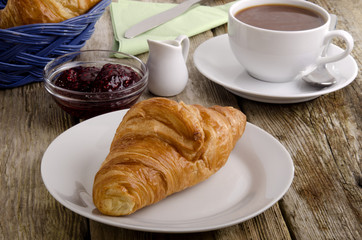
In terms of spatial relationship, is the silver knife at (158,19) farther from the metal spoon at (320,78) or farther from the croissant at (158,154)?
the croissant at (158,154)

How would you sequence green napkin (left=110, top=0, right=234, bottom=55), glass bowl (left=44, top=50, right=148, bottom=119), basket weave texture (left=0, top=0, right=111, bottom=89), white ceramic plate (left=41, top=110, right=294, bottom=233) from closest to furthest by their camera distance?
white ceramic plate (left=41, top=110, right=294, bottom=233) → glass bowl (left=44, top=50, right=148, bottom=119) → basket weave texture (left=0, top=0, right=111, bottom=89) → green napkin (left=110, top=0, right=234, bottom=55)

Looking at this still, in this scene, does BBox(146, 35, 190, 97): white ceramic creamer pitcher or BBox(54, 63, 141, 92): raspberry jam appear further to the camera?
BBox(146, 35, 190, 97): white ceramic creamer pitcher

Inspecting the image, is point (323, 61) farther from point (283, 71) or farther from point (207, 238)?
point (207, 238)

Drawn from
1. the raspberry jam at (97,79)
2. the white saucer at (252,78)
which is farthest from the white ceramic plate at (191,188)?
the white saucer at (252,78)

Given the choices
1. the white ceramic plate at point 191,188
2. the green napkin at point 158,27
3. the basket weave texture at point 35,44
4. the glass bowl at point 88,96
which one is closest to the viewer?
the white ceramic plate at point 191,188

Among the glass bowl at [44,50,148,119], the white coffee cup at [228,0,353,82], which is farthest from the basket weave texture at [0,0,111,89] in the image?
the white coffee cup at [228,0,353,82]

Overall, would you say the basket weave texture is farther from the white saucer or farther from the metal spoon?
the metal spoon
